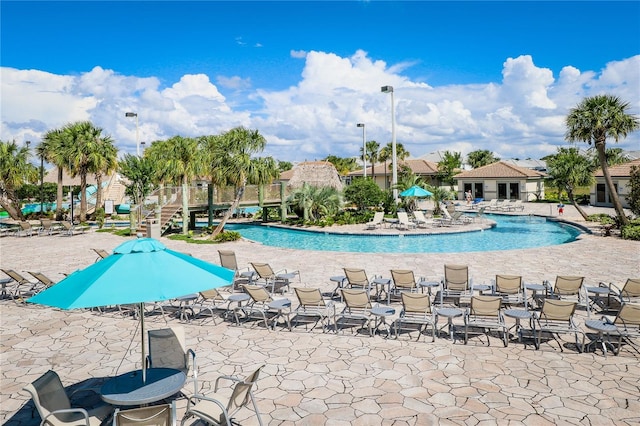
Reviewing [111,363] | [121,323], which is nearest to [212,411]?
[111,363]

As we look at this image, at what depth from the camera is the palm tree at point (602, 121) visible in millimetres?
23359

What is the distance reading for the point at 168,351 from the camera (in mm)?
6695

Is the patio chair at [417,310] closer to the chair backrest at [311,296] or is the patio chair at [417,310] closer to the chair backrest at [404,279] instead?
the chair backrest at [311,296]

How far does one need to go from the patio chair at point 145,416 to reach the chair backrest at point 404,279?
7.86 meters

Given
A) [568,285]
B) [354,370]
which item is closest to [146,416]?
[354,370]

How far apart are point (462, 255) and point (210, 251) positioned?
10.9m

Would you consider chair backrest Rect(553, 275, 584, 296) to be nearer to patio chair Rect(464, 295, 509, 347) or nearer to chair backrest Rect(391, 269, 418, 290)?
patio chair Rect(464, 295, 509, 347)

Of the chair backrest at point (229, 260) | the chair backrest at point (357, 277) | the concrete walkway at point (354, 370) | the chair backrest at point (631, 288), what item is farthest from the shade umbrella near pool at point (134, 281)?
the chair backrest at point (631, 288)

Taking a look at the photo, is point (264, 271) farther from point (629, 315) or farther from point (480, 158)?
point (480, 158)

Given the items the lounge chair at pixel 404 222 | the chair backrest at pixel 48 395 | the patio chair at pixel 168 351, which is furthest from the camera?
the lounge chair at pixel 404 222

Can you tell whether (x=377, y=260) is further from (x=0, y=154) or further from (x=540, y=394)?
(x=0, y=154)

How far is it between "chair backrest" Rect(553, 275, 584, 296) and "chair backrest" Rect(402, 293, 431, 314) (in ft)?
12.8

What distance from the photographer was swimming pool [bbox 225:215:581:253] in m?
22.3

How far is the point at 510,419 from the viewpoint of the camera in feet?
18.6
